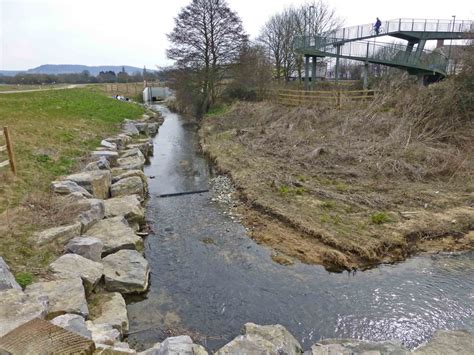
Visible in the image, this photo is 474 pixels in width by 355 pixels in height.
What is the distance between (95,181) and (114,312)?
17.0 ft

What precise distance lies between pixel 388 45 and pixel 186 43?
49.0 feet

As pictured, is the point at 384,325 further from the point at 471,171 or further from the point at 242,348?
the point at 471,171

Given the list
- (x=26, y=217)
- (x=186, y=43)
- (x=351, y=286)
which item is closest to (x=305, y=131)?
(x=351, y=286)

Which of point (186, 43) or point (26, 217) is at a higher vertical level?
point (186, 43)

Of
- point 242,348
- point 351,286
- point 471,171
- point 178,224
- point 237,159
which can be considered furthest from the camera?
point 237,159

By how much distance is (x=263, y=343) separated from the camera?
177 inches

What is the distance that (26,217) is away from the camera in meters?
7.12

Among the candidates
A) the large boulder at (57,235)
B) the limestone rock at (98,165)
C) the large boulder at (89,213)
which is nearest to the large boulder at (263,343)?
the large boulder at (57,235)

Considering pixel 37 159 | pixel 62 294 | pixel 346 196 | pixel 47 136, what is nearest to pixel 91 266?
pixel 62 294

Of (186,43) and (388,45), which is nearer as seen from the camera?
(388,45)

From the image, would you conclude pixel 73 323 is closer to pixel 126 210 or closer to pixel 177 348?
pixel 177 348

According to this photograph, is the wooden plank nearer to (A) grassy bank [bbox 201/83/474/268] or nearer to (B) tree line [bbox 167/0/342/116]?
(A) grassy bank [bbox 201/83/474/268]

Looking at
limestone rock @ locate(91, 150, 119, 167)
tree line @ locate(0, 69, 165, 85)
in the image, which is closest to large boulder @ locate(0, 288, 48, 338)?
limestone rock @ locate(91, 150, 119, 167)

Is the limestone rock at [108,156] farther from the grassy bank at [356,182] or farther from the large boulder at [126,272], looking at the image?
the large boulder at [126,272]
